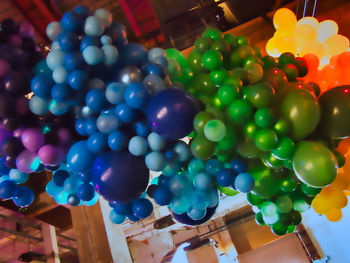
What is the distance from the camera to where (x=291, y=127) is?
1.30 m

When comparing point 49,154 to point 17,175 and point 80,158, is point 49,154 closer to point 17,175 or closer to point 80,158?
point 80,158

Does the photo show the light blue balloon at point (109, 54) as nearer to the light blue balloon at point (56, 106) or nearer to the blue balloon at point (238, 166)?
the light blue balloon at point (56, 106)

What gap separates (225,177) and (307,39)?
1452mm

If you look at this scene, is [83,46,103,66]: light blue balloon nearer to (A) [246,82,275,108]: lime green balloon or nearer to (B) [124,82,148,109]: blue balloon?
(B) [124,82,148,109]: blue balloon

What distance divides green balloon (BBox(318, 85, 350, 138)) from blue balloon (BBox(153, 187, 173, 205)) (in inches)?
35.0

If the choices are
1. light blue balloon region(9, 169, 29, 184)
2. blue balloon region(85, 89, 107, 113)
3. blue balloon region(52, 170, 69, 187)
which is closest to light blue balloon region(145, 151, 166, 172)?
blue balloon region(85, 89, 107, 113)

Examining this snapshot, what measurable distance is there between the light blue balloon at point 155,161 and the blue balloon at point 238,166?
0.40 m

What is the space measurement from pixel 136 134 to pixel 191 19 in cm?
301

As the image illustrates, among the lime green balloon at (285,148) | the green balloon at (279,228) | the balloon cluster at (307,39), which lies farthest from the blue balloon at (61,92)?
the balloon cluster at (307,39)

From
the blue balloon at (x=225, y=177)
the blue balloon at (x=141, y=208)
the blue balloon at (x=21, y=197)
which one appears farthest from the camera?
the blue balloon at (x=21, y=197)

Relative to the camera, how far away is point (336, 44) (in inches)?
84.8

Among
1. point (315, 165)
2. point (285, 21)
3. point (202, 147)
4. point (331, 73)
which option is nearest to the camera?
point (315, 165)

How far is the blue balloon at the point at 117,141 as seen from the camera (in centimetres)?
134

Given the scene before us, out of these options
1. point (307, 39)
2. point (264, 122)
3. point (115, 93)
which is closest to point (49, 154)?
point (115, 93)
